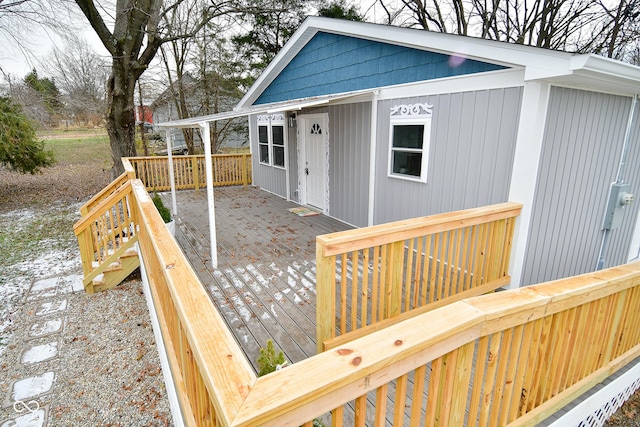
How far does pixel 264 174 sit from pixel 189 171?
2484 millimetres

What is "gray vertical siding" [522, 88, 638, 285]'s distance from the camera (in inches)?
137

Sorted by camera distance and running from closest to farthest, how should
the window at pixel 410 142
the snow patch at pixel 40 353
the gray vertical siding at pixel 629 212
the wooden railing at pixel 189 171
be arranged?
1. the snow patch at pixel 40 353
2. the gray vertical siding at pixel 629 212
3. the window at pixel 410 142
4. the wooden railing at pixel 189 171

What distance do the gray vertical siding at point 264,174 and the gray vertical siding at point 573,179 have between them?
5.92 meters

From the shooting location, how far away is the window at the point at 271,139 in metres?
8.41

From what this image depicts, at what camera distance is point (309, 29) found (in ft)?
20.9

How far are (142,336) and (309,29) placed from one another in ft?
19.0

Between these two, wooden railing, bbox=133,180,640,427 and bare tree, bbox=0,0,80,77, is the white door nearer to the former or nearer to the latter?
wooden railing, bbox=133,180,640,427

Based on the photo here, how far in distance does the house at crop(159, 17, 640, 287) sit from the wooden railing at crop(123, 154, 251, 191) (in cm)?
466

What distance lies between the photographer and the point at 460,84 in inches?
155

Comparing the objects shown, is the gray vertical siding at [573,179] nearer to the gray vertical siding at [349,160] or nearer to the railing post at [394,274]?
the railing post at [394,274]

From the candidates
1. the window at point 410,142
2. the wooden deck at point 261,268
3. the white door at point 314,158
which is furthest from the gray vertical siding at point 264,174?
the window at point 410,142

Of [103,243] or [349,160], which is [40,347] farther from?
[349,160]

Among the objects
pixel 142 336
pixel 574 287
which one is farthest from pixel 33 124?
pixel 574 287

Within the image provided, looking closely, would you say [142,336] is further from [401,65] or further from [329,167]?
[401,65]
